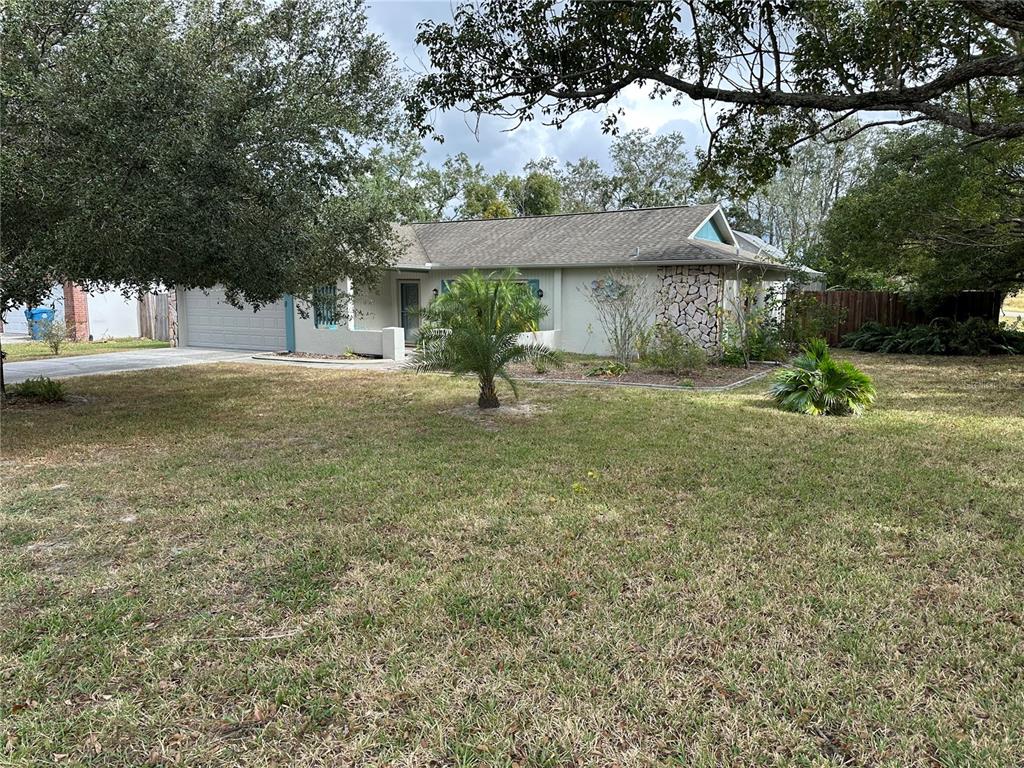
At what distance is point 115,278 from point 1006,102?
12.1 metres

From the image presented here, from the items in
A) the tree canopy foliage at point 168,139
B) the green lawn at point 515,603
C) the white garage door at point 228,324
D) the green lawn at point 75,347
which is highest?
the tree canopy foliage at point 168,139

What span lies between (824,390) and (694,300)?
6.22m

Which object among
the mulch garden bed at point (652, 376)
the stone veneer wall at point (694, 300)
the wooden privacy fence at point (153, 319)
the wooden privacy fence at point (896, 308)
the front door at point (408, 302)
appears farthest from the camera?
the wooden privacy fence at point (153, 319)

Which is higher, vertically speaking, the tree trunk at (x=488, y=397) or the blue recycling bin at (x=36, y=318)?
the blue recycling bin at (x=36, y=318)

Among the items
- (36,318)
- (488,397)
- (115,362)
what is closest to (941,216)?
(488,397)

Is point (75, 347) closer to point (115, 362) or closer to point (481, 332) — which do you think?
point (115, 362)

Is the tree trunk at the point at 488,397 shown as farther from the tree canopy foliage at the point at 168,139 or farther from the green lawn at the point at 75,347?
the green lawn at the point at 75,347

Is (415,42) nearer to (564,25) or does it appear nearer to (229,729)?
(564,25)

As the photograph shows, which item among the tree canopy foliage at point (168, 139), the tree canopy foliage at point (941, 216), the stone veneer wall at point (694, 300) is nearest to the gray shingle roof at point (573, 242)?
the stone veneer wall at point (694, 300)

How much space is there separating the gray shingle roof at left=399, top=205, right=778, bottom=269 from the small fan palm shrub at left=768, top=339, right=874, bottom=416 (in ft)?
17.0

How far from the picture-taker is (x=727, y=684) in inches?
107

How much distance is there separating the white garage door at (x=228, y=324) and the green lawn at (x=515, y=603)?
38.5 feet

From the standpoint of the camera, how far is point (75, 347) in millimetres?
18781

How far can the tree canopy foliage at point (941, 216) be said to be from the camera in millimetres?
11695
